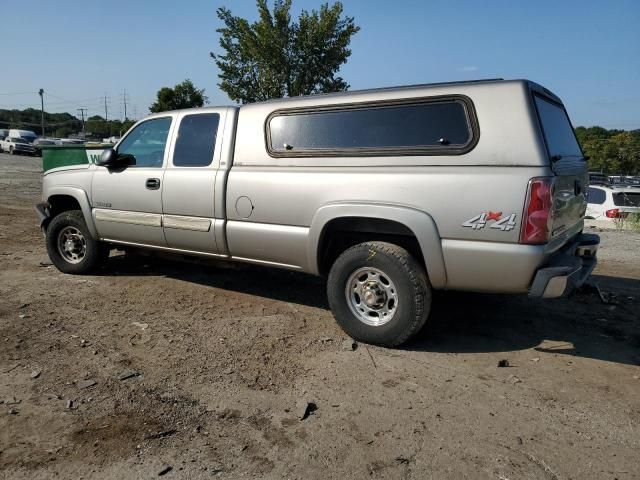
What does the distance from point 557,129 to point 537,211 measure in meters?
1.30

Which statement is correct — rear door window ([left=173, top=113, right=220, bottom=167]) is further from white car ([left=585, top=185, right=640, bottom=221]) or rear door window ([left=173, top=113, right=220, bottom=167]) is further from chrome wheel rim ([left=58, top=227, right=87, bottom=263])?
white car ([left=585, top=185, right=640, bottom=221])

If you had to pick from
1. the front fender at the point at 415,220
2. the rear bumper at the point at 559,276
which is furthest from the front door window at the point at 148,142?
the rear bumper at the point at 559,276

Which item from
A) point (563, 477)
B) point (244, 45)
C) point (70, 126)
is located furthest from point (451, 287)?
point (70, 126)

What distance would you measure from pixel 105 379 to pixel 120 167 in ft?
9.46

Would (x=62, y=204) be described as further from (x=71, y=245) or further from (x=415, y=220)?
(x=415, y=220)

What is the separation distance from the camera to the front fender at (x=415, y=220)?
3.74m

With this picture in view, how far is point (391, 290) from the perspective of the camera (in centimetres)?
407

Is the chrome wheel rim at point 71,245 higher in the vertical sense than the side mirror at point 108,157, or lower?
lower

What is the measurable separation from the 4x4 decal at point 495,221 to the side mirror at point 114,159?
3.84m

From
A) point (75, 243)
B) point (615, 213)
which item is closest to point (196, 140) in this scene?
point (75, 243)

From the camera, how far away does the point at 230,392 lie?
11.1 ft

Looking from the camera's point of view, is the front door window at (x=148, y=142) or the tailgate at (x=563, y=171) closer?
the tailgate at (x=563, y=171)

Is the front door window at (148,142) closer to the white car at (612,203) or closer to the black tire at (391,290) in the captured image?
the black tire at (391,290)

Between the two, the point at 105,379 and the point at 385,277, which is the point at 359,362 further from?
the point at 105,379
